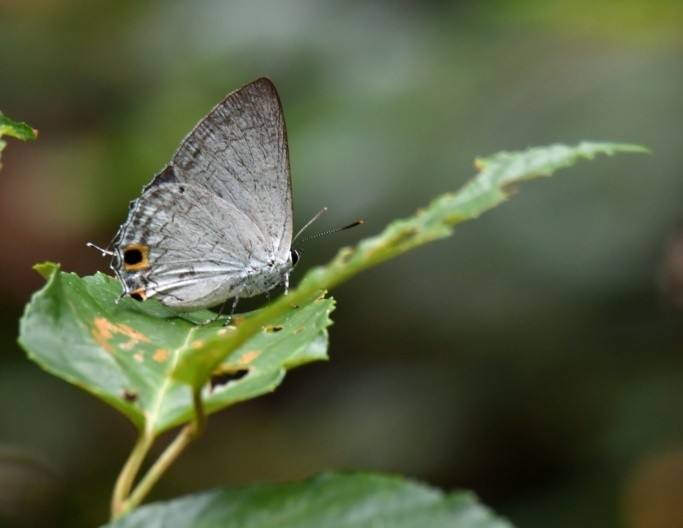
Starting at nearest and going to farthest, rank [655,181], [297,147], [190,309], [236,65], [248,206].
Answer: [190,309] → [248,206] → [655,181] → [297,147] → [236,65]

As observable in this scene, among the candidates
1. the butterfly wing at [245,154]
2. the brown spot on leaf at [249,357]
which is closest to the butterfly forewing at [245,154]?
the butterfly wing at [245,154]

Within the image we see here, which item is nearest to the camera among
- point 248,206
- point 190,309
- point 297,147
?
point 190,309

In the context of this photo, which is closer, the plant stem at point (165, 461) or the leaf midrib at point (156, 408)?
the plant stem at point (165, 461)

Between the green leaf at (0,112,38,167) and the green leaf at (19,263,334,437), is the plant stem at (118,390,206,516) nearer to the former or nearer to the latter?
the green leaf at (19,263,334,437)

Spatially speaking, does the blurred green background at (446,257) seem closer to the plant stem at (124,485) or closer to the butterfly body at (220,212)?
the butterfly body at (220,212)

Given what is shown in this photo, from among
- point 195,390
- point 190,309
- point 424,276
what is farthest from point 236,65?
point 195,390

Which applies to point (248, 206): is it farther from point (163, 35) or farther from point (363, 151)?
point (163, 35)

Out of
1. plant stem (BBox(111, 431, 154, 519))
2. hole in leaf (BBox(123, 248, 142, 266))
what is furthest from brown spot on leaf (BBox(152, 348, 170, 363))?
hole in leaf (BBox(123, 248, 142, 266))

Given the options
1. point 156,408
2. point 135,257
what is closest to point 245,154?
point 135,257

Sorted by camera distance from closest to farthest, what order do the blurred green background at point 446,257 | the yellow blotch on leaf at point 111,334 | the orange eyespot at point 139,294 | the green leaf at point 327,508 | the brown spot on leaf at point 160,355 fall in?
the green leaf at point 327,508
the yellow blotch on leaf at point 111,334
the brown spot on leaf at point 160,355
the orange eyespot at point 139,294
the blurred green background at point 446,257
